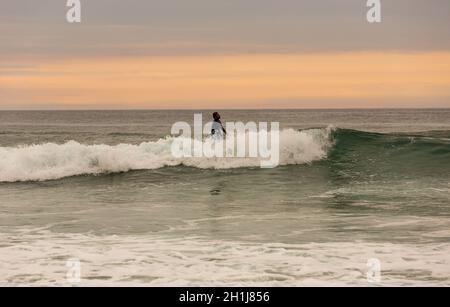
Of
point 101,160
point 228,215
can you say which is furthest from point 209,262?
point 101,160

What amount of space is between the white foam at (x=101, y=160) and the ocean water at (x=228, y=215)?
6 centimetres

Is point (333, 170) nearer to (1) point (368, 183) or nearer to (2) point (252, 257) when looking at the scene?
(1) point (368, 183)

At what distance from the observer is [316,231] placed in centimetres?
1126

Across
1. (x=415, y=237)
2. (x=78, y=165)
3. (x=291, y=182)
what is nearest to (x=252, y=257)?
(x=415, y=237)

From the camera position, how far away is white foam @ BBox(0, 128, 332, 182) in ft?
70.7

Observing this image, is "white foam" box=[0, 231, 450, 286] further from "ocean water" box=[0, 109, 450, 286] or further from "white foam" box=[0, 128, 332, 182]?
"white foam" box=[0, 128, 332, 182]

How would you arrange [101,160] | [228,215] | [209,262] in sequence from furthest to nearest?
[101,160], [228,215], [209,262]

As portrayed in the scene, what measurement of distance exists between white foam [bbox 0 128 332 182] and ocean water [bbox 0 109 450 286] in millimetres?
→ 57

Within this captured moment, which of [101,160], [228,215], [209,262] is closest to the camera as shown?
[209,262]

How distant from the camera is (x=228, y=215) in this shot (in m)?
13.3

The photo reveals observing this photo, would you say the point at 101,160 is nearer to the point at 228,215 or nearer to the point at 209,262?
the point at 228,215

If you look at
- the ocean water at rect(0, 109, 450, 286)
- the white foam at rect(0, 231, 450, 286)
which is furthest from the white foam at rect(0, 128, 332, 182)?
the white foam at rect(0, 231, 450, 286)

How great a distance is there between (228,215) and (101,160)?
34.3 ft

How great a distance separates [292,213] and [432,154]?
12.4m
